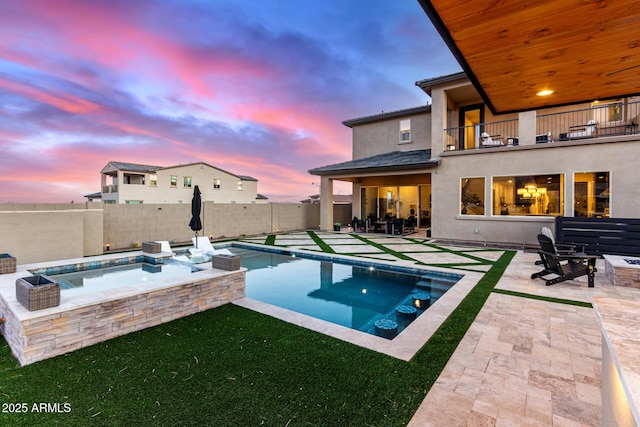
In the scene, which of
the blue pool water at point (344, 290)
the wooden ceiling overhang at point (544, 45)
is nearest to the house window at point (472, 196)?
the blue pool water at point (344, 290)

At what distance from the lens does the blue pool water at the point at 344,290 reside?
530 cm

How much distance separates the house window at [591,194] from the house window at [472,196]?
2856mm

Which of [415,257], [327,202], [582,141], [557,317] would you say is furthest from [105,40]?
[582,141]

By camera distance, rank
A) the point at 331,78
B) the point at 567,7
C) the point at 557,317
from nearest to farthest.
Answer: the point at 567,7, the point at 557,317, the point at 331,78

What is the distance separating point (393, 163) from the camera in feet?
44.4

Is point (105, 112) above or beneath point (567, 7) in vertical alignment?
above

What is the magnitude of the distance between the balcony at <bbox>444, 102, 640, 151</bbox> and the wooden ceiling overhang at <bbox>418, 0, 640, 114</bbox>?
8.81m

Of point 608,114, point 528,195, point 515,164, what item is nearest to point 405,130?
point 515,164

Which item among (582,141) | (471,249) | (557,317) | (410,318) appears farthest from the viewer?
(471,249)

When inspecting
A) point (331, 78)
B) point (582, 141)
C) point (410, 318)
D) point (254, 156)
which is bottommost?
point (410, 318)

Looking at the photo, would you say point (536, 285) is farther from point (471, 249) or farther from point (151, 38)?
point (151, 38)

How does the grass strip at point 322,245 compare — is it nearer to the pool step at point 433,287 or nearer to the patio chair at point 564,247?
the pool step at point 433,287

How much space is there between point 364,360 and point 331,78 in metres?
18.0

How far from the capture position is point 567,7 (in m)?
1.84
